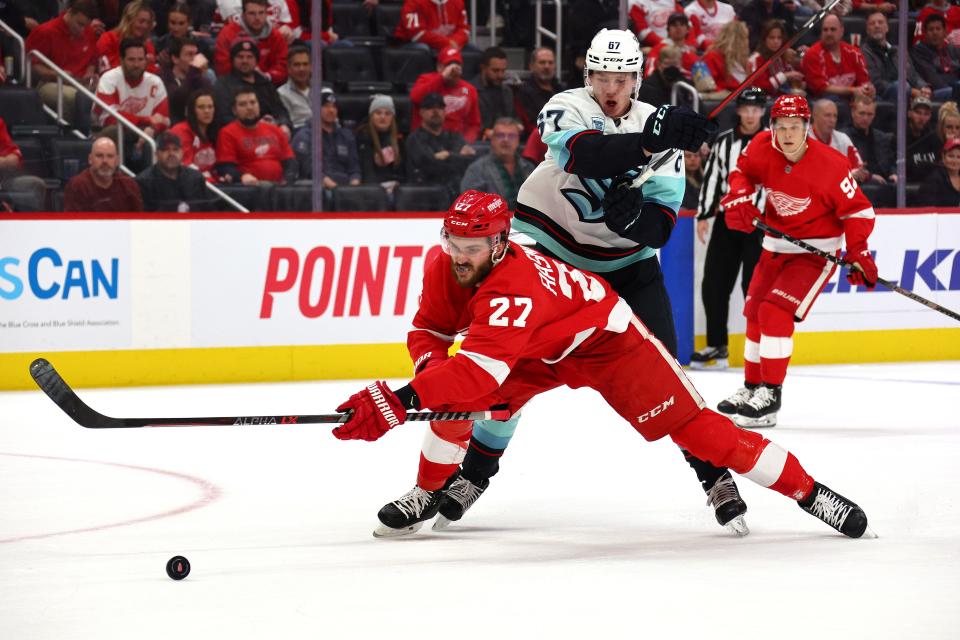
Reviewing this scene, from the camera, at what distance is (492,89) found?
8.14 m

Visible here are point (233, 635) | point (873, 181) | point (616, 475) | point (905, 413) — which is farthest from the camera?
point (873, 181)

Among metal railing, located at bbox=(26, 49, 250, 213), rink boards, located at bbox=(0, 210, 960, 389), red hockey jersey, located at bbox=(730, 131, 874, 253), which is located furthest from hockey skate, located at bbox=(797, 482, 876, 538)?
metal railing, located at bbox=(26, 49, 250, 213)

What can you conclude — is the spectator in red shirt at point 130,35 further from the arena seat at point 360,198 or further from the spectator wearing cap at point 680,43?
the spectator wearing cap at point 680,43

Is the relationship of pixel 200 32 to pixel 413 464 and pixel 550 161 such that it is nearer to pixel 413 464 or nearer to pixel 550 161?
pixel 413 464

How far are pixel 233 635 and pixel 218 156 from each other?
194 inches

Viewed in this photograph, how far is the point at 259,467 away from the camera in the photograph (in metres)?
4.77

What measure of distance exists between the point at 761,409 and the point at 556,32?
346 centimetres

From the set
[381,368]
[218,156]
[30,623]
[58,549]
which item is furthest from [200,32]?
[30,623]

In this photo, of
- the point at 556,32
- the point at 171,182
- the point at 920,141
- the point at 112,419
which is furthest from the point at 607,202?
the point at 920,141

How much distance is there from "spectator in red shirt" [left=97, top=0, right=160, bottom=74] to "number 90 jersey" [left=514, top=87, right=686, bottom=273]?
385cm

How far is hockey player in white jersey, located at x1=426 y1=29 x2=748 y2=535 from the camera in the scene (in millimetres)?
3658

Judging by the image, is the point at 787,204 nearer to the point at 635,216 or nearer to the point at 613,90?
the point at 613,90

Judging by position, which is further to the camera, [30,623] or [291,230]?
[291,230]

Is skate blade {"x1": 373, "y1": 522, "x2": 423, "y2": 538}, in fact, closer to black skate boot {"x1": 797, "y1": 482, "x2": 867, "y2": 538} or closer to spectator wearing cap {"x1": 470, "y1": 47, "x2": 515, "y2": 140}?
black skate boot {"x1": 797, "y1": 482, "x2": 867, "y2": 538}
